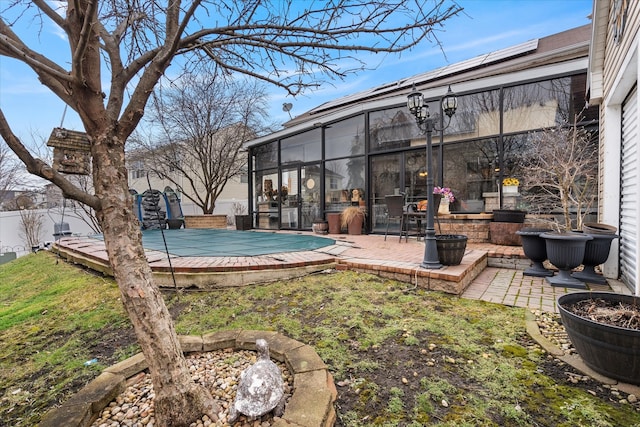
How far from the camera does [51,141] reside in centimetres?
134

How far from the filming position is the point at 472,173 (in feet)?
21.1

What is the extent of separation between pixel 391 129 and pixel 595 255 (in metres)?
4.97

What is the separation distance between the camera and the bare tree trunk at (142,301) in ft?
4.51

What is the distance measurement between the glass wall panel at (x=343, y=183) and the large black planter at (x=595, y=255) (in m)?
4.85

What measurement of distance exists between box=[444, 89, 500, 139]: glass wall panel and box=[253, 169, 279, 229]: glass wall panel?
5855 millimetres

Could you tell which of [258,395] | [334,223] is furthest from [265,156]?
[258,395]

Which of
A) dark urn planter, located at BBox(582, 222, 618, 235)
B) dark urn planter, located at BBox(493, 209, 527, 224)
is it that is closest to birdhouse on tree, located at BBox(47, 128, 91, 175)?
dark urn planter, located at BBox(582, 222, 618, 235)

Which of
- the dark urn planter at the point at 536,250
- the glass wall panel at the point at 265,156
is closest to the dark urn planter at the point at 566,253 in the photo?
the dark urn planter at the point at 536,250

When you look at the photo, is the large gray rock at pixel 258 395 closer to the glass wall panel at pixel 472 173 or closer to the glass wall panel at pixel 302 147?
the glass wall panel at pixel 472 173

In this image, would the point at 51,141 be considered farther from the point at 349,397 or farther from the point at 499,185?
the point at 499,185

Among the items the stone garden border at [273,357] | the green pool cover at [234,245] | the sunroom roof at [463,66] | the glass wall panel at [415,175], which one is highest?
the sunroom roof at [463,66]

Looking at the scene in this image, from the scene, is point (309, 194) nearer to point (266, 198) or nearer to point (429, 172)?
point (266, 198)

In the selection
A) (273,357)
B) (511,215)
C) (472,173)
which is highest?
(472,173)

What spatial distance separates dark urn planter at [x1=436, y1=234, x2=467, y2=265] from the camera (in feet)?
12.2
